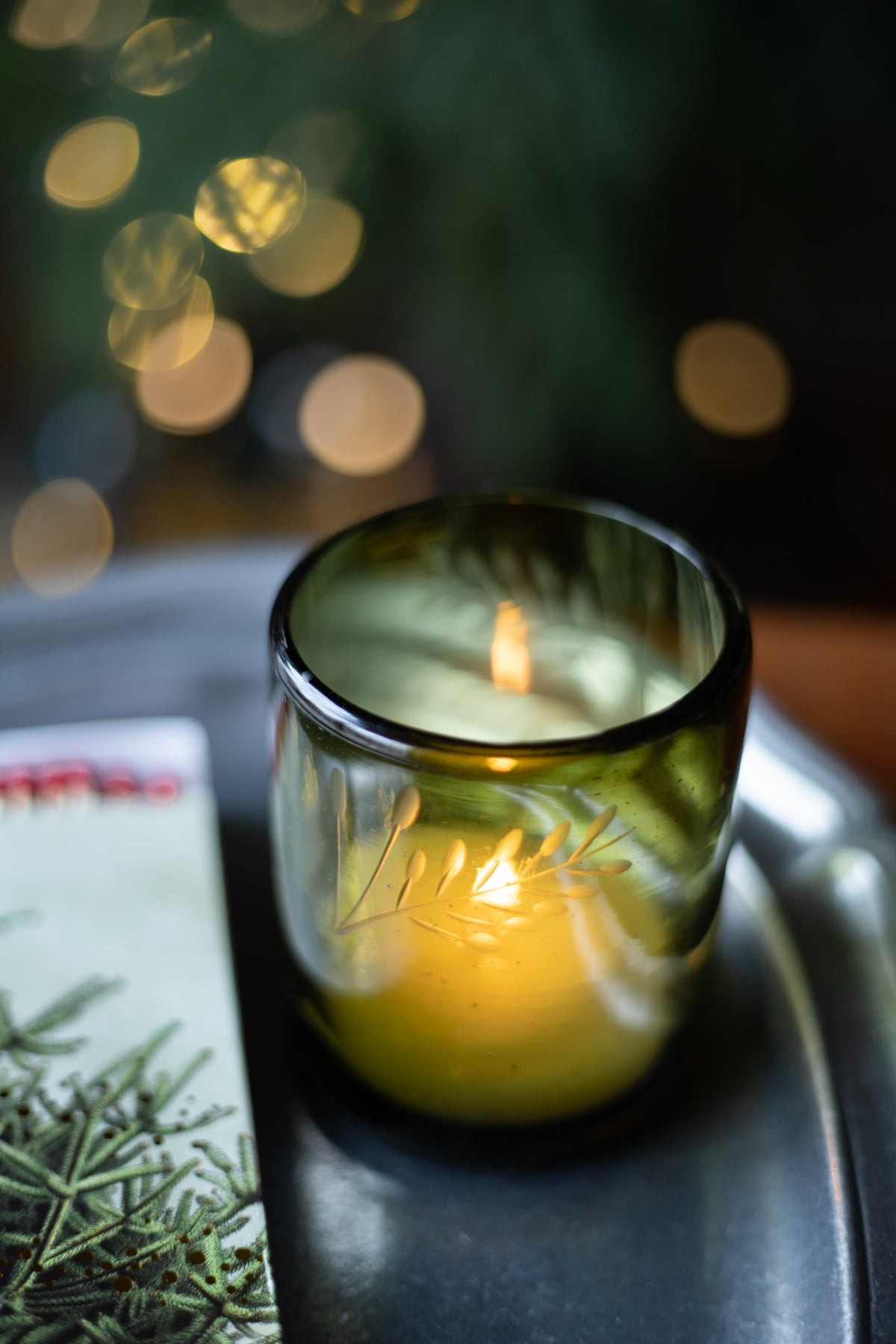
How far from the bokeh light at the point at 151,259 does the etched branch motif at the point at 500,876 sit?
1.81 feet

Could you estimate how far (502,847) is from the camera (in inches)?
9.8

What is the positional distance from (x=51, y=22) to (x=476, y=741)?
0.56 metres

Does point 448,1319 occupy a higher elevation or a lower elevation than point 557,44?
lower

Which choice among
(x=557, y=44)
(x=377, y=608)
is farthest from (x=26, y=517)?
(x=377, y=608)

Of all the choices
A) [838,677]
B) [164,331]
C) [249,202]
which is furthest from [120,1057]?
[164,331]

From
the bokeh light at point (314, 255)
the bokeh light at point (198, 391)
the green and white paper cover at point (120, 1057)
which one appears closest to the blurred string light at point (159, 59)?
the bokeh light at point (314, 255)

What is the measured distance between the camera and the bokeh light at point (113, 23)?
0.61 meters

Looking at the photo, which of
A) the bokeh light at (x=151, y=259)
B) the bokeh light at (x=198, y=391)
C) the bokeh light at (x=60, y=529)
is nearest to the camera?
the bokeh light at (x=151, y=259)

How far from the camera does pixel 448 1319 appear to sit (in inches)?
10.1

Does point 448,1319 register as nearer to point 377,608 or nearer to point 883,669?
point 377,608

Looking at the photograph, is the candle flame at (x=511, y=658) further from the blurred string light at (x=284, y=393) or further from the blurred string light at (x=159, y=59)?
the blurred string light at (x=284, y=393)

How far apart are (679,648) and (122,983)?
18 centimetres

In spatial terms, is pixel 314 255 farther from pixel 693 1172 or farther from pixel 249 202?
pixel 693 1172

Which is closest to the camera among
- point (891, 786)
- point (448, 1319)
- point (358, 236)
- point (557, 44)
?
point (448, 1319)
